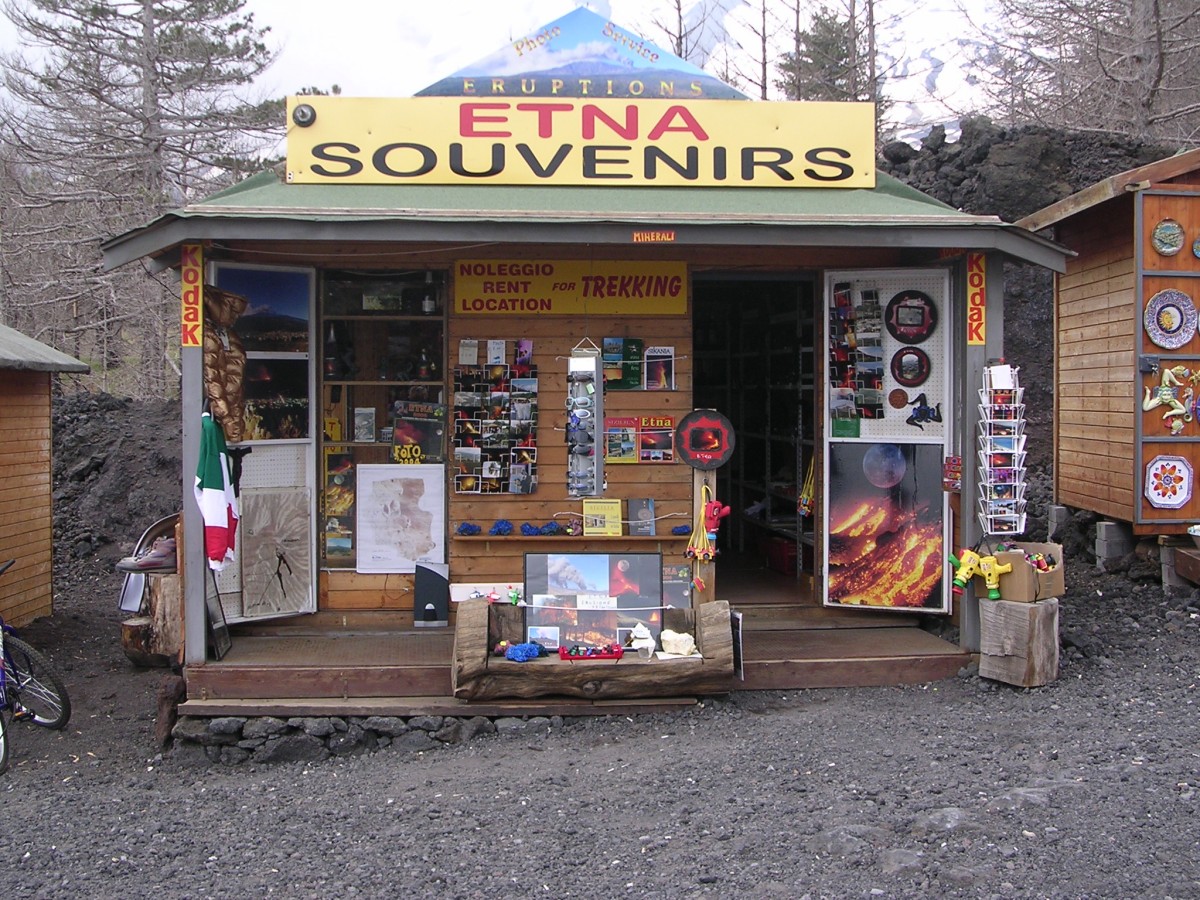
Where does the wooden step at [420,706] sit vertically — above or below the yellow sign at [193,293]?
below

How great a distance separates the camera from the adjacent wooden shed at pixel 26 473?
9.77m

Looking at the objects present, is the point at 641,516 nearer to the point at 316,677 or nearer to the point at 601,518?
the point at 601,518

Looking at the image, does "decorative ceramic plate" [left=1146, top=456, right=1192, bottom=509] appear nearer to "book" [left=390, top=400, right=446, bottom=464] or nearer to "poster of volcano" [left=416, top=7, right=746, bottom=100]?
"poster of volcano" [left=416, top=7, right=746, bottom=100]

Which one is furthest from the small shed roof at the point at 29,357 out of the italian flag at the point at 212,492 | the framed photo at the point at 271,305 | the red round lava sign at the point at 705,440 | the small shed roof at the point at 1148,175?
the small shed roof at the point at 1148,175

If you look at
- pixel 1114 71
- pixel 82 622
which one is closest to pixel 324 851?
pixel 82 622

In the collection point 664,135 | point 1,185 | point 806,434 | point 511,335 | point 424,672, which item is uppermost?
point 1,185

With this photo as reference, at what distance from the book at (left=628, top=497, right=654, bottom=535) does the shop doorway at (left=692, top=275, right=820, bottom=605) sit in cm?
121

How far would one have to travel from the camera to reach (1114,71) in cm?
1689

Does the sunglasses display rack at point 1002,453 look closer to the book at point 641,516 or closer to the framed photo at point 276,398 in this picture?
the book at point 641,516

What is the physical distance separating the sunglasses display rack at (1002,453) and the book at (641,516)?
2.30 metres

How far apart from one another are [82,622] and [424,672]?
17.9 ft

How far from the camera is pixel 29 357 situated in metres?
9.72

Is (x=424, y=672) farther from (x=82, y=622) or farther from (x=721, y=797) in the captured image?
(x=82, y=622)

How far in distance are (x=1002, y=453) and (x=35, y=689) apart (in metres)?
6.59
